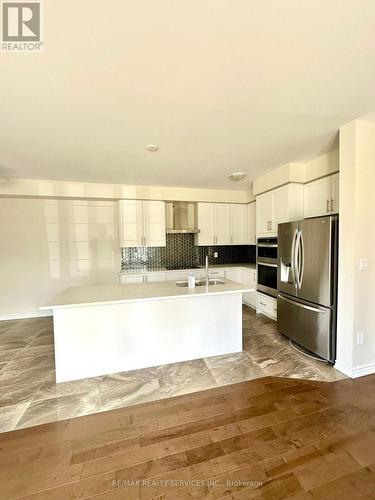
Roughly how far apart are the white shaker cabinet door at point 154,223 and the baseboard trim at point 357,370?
3.45 m

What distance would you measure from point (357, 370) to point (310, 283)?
0.98 m

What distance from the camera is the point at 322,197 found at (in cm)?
318

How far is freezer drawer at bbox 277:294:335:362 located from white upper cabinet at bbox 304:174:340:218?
1.38 metres

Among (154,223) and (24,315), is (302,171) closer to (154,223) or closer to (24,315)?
(154,223)

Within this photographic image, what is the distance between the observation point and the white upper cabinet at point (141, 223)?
444cm

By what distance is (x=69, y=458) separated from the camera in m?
1.46

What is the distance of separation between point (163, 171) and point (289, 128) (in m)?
1.98

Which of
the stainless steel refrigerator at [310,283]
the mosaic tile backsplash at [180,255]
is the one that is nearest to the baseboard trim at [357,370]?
the stainless steel refrigerator at [310,283]

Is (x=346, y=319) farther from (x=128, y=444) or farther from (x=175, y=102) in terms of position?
(x=175, y=102)

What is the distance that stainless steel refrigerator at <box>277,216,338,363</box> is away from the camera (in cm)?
245

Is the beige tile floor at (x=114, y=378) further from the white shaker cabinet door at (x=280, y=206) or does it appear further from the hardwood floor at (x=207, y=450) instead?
the white shaker cabinet door at (x=280, y=206)

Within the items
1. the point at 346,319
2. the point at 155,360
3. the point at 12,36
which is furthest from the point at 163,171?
the point at 346,319

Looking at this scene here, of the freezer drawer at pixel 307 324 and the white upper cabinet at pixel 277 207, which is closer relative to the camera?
the freezer drawer at pixel 307 324

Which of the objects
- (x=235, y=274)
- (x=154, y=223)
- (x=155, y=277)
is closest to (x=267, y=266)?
(x=235, y=274)
